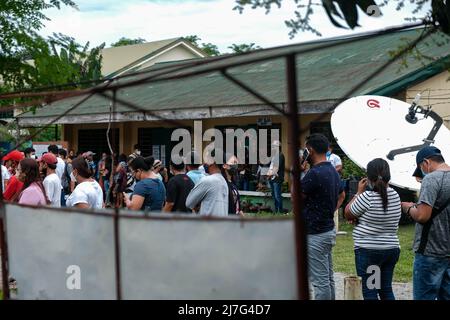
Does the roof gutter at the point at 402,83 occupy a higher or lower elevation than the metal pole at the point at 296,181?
higher

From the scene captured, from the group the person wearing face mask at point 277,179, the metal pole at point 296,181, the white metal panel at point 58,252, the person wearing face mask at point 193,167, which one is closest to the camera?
the metal pole at point 296,181

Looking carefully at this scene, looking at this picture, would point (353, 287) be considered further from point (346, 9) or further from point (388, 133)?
point (388, 133)

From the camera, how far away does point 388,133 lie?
9.84 m

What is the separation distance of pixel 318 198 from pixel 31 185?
124 inches

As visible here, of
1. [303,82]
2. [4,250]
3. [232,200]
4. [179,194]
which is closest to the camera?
[4,250]

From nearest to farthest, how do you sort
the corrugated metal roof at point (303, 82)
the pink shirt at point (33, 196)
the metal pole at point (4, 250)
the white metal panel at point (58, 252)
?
the white metal panel at point (58, 252)
the metal pole at point (4, 250)
the pink shirt at point (33, 196)
the corrugated metal roof at point (303, 82)

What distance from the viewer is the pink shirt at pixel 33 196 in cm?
804

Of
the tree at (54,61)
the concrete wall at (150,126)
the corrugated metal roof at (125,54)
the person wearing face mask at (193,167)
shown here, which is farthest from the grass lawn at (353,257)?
the corrugated metal roof at (125,54)

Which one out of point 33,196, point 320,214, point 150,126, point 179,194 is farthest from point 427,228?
point 150,126

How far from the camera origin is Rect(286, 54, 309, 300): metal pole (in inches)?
136

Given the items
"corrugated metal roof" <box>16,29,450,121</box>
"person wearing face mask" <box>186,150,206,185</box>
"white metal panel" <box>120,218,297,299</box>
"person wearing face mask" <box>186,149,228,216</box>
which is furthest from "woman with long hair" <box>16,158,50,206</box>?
"corrugated metal roof" <box>16,29,450,121</box>

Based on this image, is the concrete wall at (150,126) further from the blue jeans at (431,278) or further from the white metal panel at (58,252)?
the white metal panel at (58,252)

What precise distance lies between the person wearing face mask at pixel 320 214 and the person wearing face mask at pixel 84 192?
227 cm
